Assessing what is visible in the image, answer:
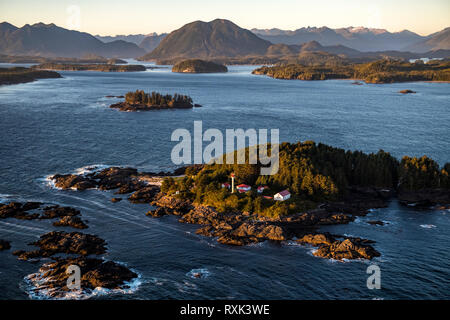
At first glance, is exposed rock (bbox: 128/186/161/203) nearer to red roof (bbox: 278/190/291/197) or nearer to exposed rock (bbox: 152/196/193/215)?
exposed rock (bbox: 152/196/193/215)

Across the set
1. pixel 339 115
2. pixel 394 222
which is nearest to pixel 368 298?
pixel 394 222

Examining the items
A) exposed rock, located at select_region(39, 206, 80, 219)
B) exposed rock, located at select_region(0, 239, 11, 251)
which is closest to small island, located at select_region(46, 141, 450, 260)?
exposed rock, located at select_region(39, 206, 80, 219)

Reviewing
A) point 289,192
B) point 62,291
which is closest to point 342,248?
point 289,192

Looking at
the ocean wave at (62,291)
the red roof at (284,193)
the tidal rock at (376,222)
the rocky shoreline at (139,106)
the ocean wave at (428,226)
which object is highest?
the rocky shoreline at (139,106)

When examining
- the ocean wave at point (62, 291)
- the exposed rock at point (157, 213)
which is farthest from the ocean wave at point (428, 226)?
the ocean wave at point (62, 291)

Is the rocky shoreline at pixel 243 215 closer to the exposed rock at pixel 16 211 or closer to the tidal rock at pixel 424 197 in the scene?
the tidal rock at pixel 424 197

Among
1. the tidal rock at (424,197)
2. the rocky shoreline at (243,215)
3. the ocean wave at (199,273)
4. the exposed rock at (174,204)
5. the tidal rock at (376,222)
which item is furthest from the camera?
the tidal rock at (424,197)
